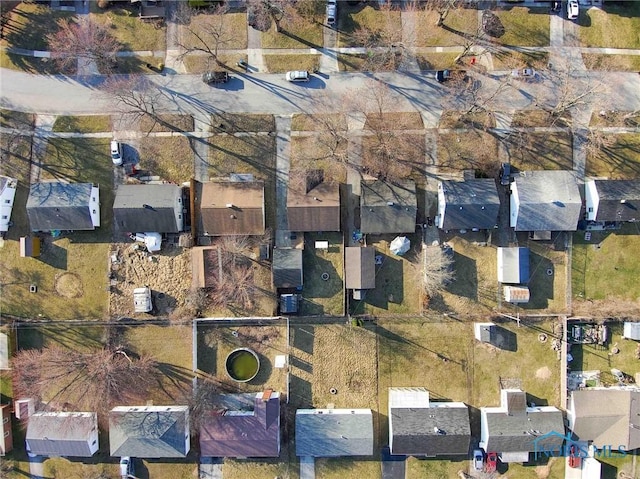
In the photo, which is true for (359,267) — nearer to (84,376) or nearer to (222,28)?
(222,28)

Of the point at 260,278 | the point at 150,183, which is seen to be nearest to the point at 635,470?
the point at 260,278

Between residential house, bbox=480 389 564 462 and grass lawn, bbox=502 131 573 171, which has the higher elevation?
grass lawn, bbox=502 131 573 171

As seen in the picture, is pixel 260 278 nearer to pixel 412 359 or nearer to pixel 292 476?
pixel 412 359

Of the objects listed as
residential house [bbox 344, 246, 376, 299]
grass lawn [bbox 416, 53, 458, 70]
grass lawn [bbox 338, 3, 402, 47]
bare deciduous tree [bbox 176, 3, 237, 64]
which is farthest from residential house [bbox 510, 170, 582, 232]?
bare deciduous tree [bbox 176, 3, 237, 64]

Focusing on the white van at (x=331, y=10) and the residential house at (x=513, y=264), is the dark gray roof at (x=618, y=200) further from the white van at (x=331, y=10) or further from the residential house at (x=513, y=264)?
the white van at (x=331, y=10)

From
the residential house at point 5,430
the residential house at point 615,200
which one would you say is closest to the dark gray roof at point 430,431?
the residential house at point 615,200

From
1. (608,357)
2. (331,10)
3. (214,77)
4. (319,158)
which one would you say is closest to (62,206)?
(214,77)

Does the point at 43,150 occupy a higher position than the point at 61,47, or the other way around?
the point at 61,47

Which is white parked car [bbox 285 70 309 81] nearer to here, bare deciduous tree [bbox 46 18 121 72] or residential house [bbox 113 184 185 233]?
residential house [bbox 113 184 185 233]
